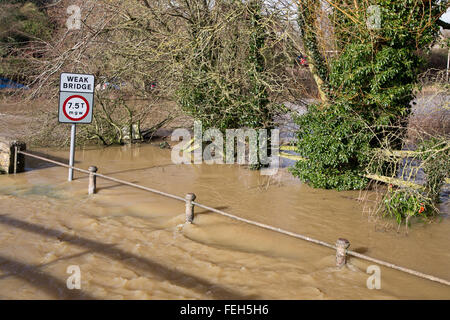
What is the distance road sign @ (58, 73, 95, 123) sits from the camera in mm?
8568

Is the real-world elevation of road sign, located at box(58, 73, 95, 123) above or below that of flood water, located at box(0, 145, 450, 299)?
above

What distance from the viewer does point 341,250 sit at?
5.01 m

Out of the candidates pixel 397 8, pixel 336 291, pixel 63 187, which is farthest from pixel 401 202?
pixel 63 187

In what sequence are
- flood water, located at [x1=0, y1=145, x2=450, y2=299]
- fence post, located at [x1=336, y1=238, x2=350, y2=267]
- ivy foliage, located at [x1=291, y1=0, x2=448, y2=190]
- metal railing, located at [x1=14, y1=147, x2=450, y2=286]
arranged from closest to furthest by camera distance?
metal railing, located at [x1=14, y1=147, x2=450, y2=286] < flood water, located at [x1=0, y1=145, x2=450, y2=299] < fence post, located at [x1=336, y1=238, x2=350, y2=267] < ivy foliage, located at [x1=291, y1=0, x2=448, y2=190]

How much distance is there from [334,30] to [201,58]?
394 cm

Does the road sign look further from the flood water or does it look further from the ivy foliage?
the ivy foliage

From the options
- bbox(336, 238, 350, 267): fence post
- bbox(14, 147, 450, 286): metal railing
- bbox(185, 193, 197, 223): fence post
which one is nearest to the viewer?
bbox(14, 147, 450, 286): metal railing

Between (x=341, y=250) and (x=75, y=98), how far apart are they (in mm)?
6480

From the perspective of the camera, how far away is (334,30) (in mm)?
9602

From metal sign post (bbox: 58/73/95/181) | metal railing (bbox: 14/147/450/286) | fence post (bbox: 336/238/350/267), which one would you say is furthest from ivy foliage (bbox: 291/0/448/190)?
metal sign post (bbox: 58/73/95/181)

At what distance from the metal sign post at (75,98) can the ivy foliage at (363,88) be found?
16.5 feet

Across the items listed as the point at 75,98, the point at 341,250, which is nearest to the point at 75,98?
the point at 75,98

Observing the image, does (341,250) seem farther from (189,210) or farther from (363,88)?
(363,88)
